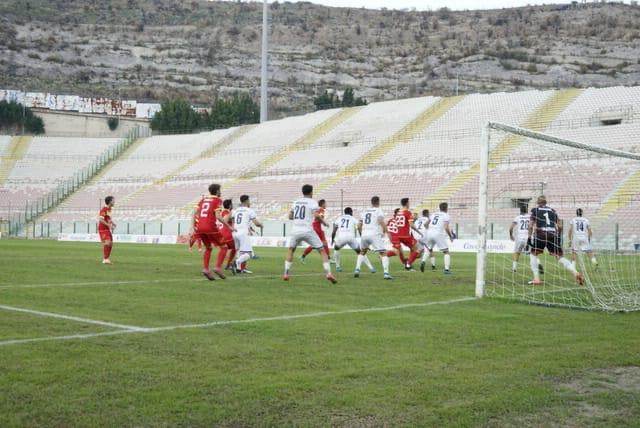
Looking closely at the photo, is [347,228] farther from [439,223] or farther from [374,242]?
[439,223]

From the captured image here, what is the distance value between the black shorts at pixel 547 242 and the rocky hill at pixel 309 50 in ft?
270

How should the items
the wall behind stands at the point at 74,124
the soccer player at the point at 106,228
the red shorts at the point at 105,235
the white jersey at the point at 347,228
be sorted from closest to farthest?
1. the white jersey at the point at 347,228
2. the soccer player at the point at 106,228
3. the red shorts at the point at 105,235
4. the wall behind stands at the point at 74,124

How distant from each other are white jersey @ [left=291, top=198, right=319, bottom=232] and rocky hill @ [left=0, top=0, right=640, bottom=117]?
81492 mm

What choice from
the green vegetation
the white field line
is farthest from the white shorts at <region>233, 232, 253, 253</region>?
the green vegetation

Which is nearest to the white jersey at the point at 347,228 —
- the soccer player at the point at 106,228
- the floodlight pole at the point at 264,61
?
the soccer player at the point at 106,228

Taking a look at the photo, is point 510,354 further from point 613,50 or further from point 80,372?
point 613,50

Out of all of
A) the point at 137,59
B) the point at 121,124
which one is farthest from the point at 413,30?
the point at 121,124

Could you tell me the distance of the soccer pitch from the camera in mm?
5883

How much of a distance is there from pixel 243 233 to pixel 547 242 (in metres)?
7.78

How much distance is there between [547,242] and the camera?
16297 millimetres

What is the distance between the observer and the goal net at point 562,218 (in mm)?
14281

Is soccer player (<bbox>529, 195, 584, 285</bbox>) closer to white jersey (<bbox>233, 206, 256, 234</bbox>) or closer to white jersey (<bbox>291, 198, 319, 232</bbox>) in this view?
white jersey (<bbox>291, 198, 319, 232</bbox>)

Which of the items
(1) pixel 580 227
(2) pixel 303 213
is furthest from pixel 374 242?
(1) pixel 580 227

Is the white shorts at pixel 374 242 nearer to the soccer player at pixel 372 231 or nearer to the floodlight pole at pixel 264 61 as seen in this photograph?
the soccer player at pixel 372 231
